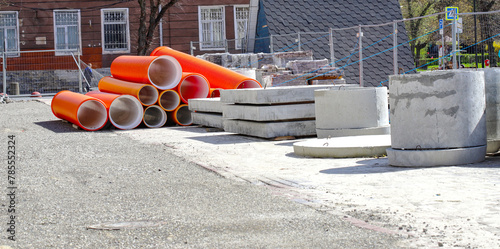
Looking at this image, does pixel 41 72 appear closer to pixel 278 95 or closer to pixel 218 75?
pixel 218 75

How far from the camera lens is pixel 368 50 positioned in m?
26.6

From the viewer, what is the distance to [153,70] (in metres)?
16.6

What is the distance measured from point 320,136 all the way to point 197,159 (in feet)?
7.35

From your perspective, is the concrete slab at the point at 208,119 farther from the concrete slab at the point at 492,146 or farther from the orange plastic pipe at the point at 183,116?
the concrete slab at the point at 492,146

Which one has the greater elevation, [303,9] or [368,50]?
[303,9]

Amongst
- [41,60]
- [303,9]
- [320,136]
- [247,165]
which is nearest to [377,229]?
[247,165]

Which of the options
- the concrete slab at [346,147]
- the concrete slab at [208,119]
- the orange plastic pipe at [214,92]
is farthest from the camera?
the orange plastic pipe at [214,92]

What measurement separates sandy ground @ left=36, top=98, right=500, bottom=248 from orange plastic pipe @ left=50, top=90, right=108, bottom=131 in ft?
16.1

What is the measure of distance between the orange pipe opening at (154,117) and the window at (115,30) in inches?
755

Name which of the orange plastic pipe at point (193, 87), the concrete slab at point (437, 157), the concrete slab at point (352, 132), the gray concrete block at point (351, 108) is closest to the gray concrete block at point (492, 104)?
the concrete slab at point (437, 157)

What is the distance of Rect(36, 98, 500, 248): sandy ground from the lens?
15.7ft

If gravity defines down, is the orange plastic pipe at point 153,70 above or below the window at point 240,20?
below

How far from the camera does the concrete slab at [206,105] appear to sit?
45.3 ft

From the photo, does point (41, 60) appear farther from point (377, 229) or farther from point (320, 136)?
point (377, 229)
